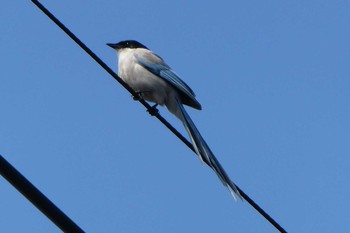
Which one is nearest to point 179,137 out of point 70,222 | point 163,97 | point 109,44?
point 70,222

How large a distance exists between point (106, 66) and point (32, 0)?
1.97 feet

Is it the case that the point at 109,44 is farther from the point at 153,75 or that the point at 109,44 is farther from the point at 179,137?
the point at 179,137

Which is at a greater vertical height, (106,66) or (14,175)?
(106,66)

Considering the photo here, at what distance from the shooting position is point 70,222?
9.21 feet

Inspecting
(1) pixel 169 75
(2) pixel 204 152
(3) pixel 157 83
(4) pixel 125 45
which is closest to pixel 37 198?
(2) pixel 204 152

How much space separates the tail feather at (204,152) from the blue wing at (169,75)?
0.42 feet

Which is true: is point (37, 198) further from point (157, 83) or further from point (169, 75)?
point (169, 75)

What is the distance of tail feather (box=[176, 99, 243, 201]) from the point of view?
4.67m

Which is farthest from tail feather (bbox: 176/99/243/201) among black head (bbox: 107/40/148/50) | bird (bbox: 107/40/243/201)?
black head (bbox: 107/40/148/50)

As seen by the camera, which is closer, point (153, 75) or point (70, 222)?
point (70, 222)

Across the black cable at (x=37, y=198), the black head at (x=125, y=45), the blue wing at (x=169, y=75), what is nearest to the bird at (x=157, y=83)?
the blue wing at (x=169, y=75)

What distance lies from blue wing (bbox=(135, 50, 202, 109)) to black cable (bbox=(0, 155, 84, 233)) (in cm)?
405

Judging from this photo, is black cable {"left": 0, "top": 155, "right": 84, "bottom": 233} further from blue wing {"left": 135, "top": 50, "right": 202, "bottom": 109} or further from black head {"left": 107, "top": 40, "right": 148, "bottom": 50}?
black head {"left": 107, "top": 40, "right": 148, "bottom": 50}

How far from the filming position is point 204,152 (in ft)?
18.2
